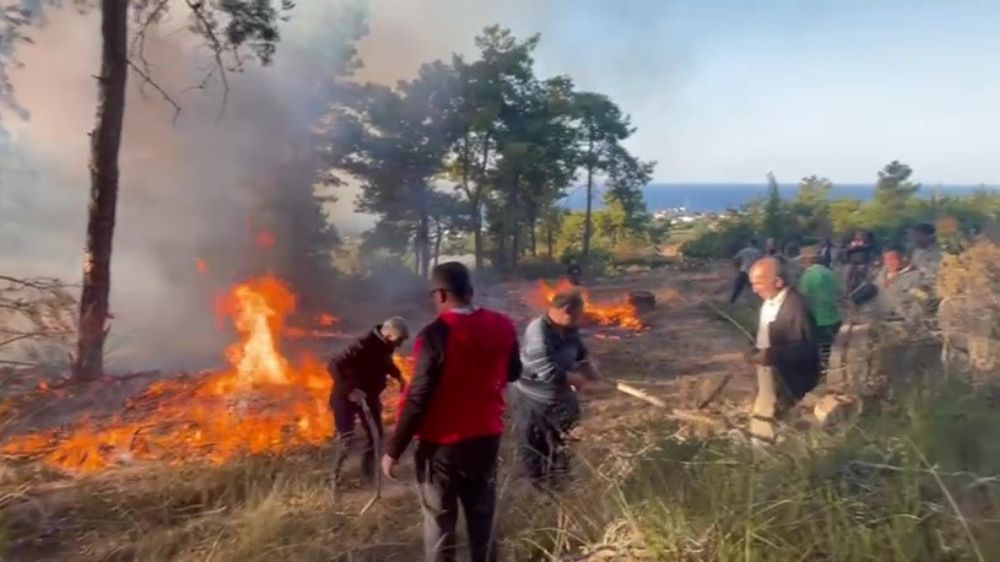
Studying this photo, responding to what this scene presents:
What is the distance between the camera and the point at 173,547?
4941 millimetres

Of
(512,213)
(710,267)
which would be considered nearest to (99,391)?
(512,213)

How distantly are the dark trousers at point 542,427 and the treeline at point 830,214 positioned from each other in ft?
54.8

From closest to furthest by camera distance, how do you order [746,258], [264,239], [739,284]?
[739,284] → [746,258] → [264,239]

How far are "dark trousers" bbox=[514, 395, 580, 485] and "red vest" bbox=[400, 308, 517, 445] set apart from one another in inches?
48.4

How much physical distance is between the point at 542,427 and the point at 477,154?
1650cm

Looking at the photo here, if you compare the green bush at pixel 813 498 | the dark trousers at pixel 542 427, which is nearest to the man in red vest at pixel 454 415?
the green bush at pixel 813 498

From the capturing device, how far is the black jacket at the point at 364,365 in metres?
6.43

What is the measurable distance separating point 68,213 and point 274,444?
37.6 ft

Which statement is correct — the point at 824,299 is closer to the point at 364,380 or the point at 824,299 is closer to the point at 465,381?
the point at 364,380

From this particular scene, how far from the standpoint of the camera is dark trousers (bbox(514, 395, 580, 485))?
5309 millimetres

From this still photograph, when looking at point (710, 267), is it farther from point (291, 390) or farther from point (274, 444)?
point (274, 444)

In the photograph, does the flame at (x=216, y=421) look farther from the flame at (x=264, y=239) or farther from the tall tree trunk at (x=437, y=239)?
the tall tree trunk at (x=437, y=239)

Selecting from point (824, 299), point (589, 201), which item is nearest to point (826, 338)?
point (824, 299)

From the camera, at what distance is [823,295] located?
6906mm
